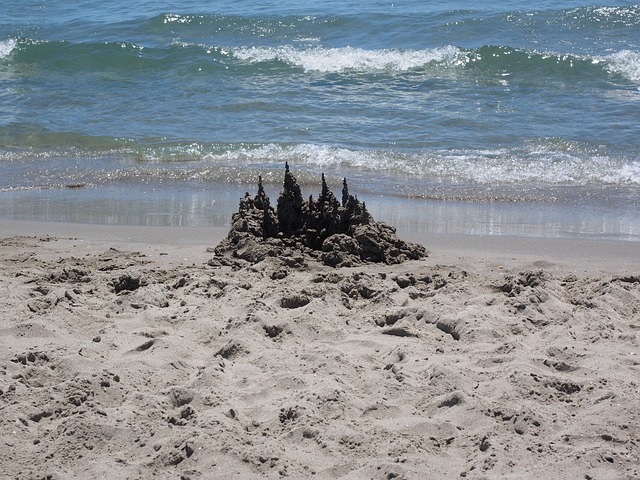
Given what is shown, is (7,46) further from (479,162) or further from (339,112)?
(479,162)

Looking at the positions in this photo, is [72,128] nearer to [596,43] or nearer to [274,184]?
[274,184]

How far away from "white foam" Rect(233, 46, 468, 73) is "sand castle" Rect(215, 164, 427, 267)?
8927 mm

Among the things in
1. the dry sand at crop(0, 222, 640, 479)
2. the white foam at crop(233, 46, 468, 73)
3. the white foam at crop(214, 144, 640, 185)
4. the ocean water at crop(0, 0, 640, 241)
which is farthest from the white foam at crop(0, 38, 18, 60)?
the dry sand at crop(0, 222, 640, 479)

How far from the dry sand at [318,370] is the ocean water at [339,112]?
6.31 ft

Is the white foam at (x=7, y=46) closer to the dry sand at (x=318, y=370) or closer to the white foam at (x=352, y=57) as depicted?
the white foam at (x=352, y=57)

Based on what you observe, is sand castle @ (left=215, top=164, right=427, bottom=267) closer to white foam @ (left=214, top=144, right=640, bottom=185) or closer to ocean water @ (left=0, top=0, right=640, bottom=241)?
ocean water @ (left=0, top=0, right=640, bottom=241)

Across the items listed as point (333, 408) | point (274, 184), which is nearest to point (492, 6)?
point (274, 184)

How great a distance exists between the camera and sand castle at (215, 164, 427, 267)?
6.06m

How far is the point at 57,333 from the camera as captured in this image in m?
4.65

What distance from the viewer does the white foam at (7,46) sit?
16.8 meters

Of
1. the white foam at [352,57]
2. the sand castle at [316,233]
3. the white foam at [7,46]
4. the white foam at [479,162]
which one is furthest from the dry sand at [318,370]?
the white foam at [7,46]

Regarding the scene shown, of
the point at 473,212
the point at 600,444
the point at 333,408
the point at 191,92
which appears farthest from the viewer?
the point at 191,92

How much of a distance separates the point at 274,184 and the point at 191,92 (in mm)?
5084

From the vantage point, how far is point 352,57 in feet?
51.6
